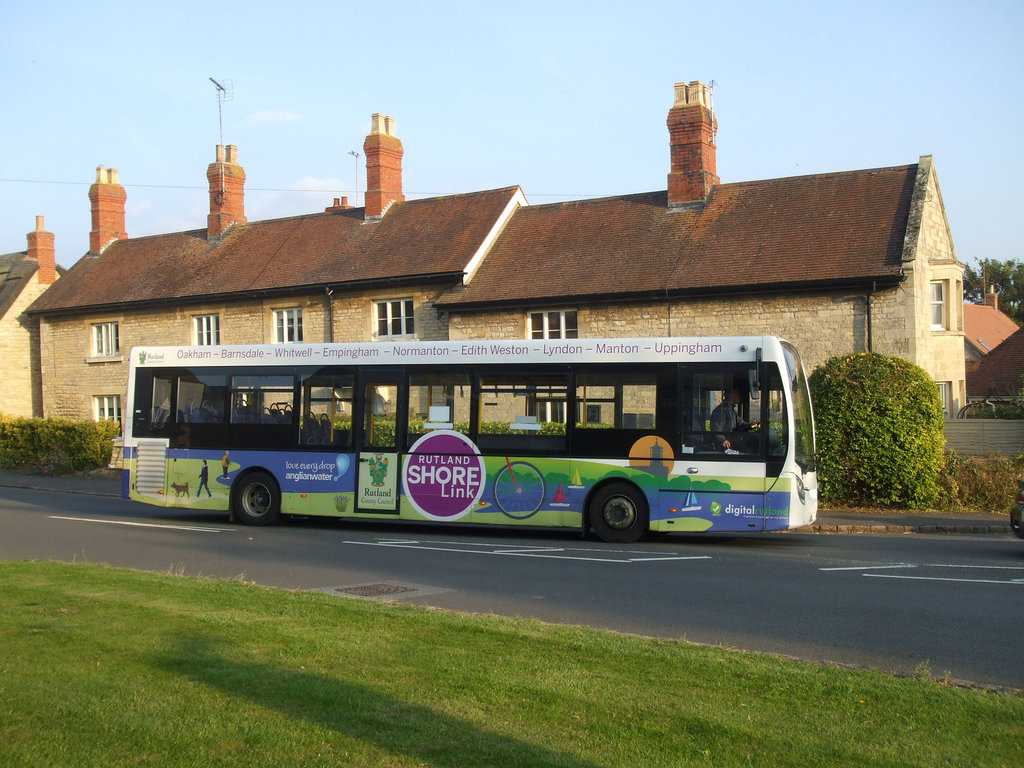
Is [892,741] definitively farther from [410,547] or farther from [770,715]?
[410,547]

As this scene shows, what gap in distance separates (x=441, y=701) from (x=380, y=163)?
29.1 meters

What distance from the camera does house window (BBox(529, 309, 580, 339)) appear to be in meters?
25.4

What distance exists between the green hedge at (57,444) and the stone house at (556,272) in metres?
3.14

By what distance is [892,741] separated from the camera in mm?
4824

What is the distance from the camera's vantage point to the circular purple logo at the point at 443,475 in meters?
15.4

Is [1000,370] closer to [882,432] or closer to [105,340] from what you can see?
[882,432]

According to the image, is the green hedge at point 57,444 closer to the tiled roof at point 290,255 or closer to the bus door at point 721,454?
the tiled roof at point 290,255

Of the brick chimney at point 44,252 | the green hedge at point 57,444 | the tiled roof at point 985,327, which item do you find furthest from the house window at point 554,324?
the tiled roof at point 985,327

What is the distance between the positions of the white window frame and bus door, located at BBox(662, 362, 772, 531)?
39.0ft

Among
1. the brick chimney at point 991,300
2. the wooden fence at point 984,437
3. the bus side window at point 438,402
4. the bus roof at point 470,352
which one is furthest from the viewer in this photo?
the brick chimney at point 991,300

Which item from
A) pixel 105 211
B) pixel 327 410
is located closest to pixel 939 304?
pixel 327 410

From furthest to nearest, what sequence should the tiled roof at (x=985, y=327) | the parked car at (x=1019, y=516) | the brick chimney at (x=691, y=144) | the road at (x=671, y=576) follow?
the tiled roof at (x=985, y=327) < the brick chimney at (x=691, y=144) < the parked car at (x=1019, y=516) < the road at (x=671, y=576)

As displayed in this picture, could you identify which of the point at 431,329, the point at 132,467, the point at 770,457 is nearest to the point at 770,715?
the point at 770,457

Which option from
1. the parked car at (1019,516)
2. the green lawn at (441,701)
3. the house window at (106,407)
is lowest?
the green lawn at (441,701)
